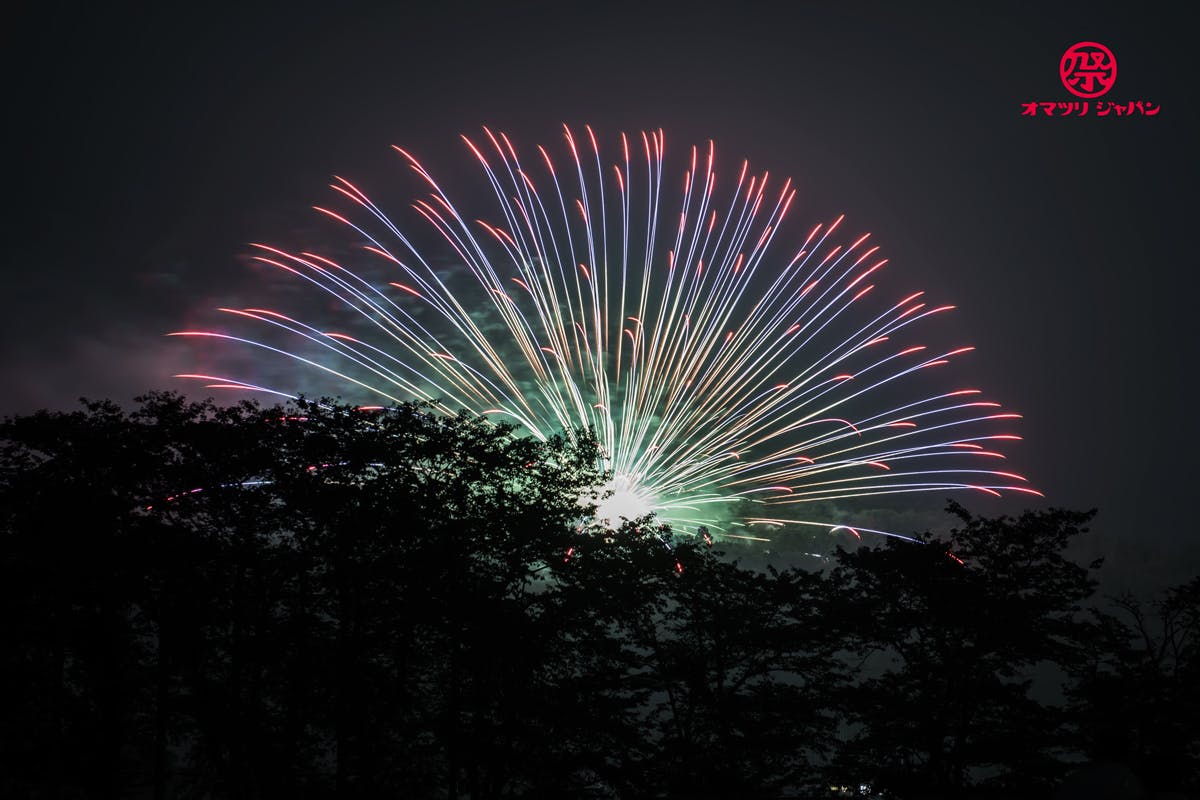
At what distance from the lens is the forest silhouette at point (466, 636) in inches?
654

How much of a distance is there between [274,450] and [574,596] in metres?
8.92

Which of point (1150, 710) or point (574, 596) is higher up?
point (574, 596)

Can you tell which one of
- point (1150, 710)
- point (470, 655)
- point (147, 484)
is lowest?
point (1150, 710)

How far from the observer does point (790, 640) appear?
21.9 m

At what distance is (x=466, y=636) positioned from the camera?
18312 millimetres

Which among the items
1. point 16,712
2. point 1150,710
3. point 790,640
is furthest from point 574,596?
point 1150,710

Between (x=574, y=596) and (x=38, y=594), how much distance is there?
42.0 ft

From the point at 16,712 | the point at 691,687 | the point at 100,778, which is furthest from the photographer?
the point at 691,687

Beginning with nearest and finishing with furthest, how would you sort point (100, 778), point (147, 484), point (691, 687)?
point (100, 778) → point (147, 484) → point (691, 687)

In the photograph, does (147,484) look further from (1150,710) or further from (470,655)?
(1150,710)

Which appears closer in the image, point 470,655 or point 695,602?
point 470,655

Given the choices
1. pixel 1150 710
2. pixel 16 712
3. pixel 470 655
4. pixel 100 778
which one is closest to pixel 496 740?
pixel 470 655

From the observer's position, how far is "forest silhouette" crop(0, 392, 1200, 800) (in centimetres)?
1661

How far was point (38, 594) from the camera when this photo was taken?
16375 mm
